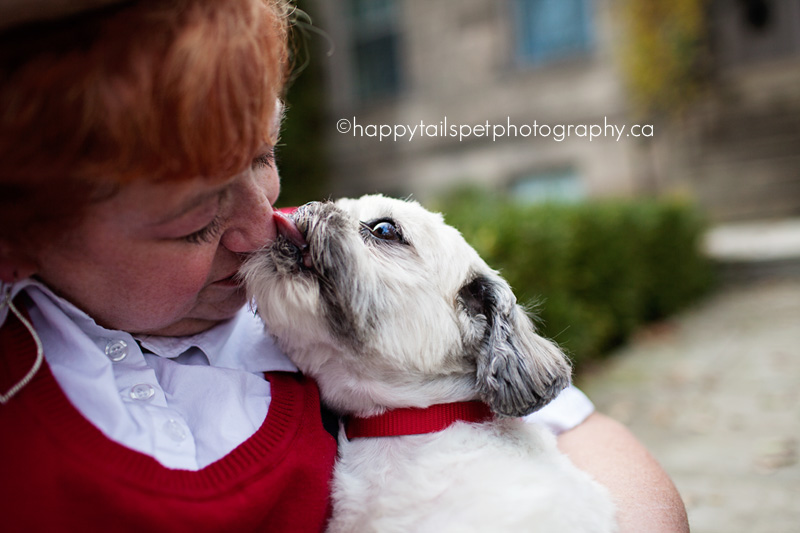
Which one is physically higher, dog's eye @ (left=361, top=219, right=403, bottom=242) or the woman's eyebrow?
the woman's eyebrow

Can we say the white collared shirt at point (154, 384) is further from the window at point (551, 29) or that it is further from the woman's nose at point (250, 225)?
the window at point (551, 29)

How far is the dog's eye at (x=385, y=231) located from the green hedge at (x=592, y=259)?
1180 mm

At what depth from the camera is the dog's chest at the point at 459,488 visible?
1565 millimetres

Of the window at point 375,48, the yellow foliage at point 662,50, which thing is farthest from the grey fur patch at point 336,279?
the window at point 375,48

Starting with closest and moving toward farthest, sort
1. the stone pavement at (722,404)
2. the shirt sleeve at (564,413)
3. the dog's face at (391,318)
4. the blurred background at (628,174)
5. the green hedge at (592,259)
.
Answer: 1. the dog's face at (391,318)
2. the shirt sleeve at (564,413)
3. the stone pavement at (722,404)
4. the green hedge at (592,259)
5. the blurred background at (628,174)

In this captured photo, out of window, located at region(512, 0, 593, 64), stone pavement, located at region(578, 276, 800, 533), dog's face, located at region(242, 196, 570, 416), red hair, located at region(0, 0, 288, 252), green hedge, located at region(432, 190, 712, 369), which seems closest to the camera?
red hair, located at region(0, 0, 288, 252)

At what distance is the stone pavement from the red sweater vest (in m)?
2.58

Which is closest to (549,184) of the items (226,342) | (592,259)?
(592,259)

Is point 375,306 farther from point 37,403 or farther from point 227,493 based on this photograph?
point 37,403

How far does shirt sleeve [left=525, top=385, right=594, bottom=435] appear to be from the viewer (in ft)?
6.84

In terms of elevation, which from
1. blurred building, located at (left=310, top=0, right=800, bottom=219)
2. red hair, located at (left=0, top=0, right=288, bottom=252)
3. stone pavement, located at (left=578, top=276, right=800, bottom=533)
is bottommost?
stone pavement, located at (left=578, top=276, right=800, bottom=533)

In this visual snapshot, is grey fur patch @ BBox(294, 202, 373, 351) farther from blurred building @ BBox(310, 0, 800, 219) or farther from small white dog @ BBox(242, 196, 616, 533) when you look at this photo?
blurred building @ BBox(310, 0, 800, 219)

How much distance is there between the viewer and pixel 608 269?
21.9 ft

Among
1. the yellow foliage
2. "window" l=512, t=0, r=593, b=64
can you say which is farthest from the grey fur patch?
"window" l=512, t=0, r=593, b=64
